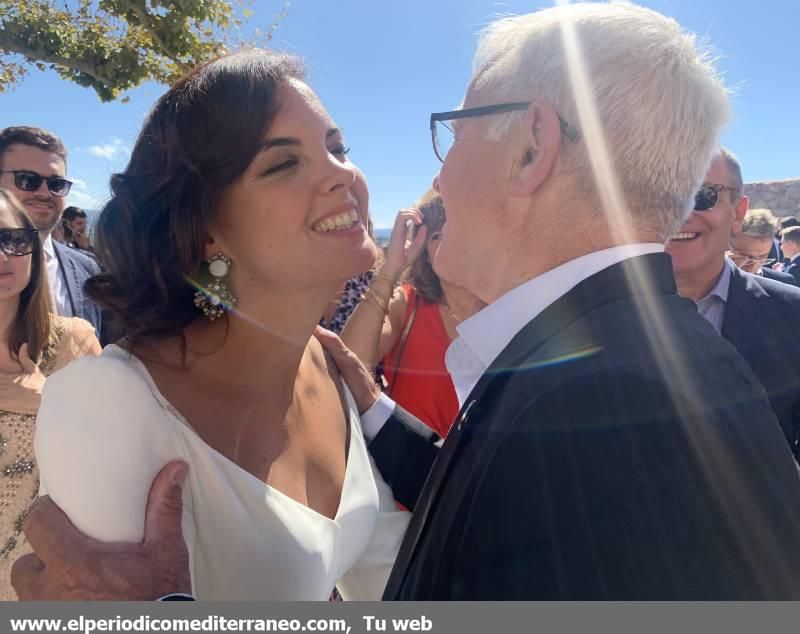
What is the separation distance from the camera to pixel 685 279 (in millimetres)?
2877

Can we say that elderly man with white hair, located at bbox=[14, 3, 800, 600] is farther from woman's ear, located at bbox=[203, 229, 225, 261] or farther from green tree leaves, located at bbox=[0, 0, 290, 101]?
green tree leaves, located at bbox=[0, 0, 290, 101]

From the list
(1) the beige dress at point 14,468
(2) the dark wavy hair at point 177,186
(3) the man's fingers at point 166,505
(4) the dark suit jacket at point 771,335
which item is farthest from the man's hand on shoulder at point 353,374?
(4) the dark suit jacket at point 771,335

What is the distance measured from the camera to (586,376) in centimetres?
88

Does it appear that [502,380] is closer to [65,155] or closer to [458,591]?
[458,591]

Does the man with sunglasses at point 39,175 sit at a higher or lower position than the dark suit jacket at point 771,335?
lower

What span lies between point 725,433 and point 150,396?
1.17 meters

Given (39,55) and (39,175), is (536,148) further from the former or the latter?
(39,55)

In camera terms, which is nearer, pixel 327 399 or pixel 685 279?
pixel 327 399

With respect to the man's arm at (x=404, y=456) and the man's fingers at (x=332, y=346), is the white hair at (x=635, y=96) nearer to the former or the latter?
the man's arm at (x=404, y=456)

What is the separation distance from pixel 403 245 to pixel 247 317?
165 cm

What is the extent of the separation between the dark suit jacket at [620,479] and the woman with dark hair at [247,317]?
1.80ft

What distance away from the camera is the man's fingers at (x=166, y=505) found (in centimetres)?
113

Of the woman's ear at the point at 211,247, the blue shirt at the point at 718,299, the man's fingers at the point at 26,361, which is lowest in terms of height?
the man's fingers at the point at 26,361

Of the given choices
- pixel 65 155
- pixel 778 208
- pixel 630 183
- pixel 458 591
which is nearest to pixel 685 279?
pixel 630 183
